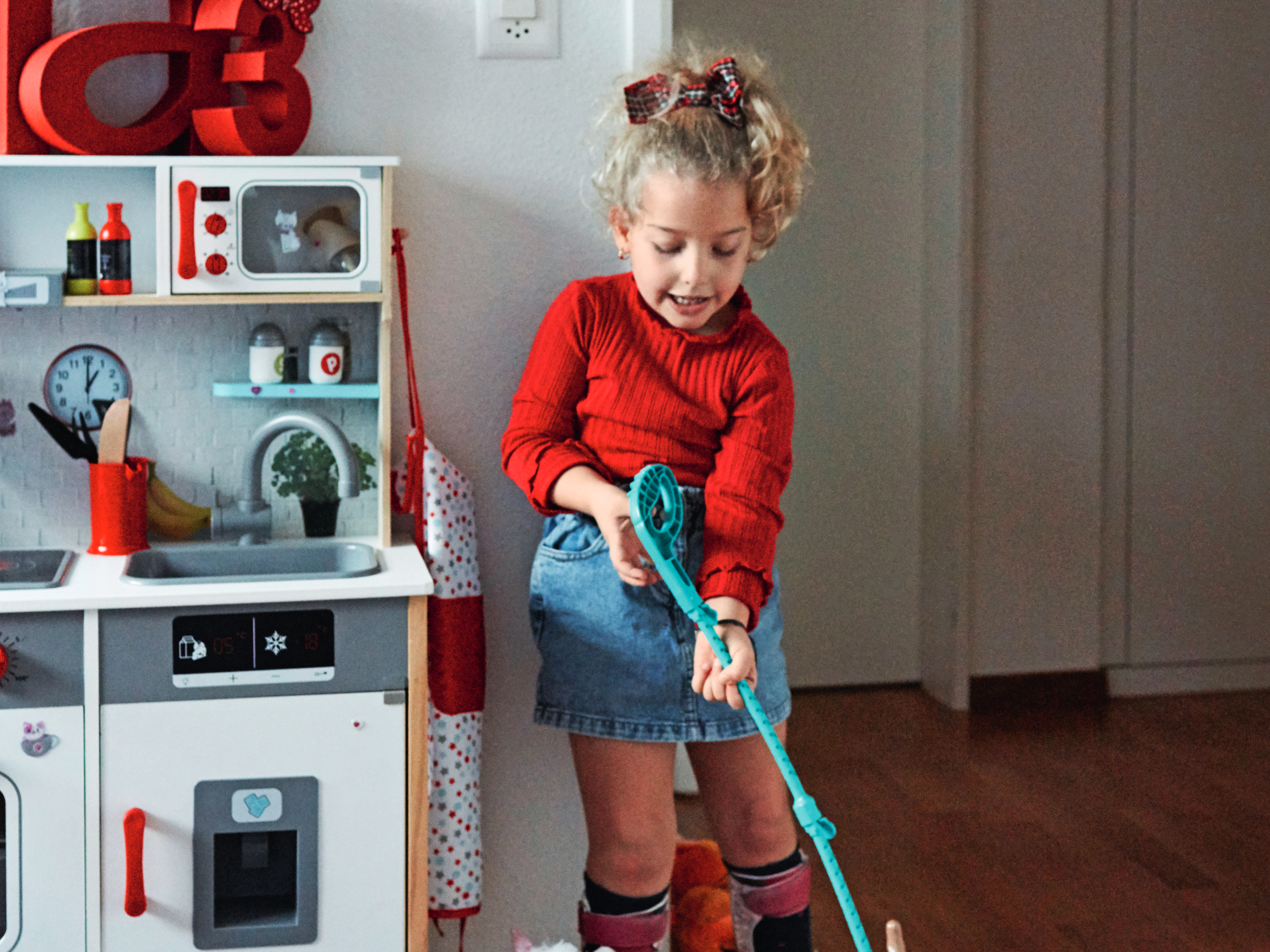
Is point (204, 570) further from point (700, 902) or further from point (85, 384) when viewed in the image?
point (700, 902)

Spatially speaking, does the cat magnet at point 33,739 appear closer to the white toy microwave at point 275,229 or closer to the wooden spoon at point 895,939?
the white toy microwave at point 275,229

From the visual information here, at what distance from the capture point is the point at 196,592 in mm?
1515

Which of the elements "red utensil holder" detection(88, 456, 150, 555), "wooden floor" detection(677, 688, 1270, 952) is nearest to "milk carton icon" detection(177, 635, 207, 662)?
"red utensil holder" detection(88, 456, 150, 555)

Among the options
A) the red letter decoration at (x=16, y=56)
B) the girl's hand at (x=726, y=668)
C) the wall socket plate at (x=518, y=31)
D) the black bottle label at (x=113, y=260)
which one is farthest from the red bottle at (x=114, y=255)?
the girl's hand at (x=726, y=668)

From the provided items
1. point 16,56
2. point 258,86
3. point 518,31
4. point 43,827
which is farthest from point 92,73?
point 43,827

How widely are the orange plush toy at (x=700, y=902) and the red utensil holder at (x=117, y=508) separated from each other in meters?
0.87

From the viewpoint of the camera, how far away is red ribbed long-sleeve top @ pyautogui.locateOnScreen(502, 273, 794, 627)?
1.55 meters

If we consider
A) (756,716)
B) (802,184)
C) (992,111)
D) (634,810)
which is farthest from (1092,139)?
(756,716)

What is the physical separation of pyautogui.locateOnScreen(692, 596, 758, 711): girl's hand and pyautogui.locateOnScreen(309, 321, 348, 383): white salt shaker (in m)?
0.65

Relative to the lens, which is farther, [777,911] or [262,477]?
[262,477]

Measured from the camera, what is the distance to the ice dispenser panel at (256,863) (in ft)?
5.11

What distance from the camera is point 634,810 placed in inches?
64.6

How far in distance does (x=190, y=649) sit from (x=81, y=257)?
51cm

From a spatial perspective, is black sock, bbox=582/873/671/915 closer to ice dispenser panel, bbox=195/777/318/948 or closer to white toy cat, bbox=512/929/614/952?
white toy cat, bbox=512/929/614/952
